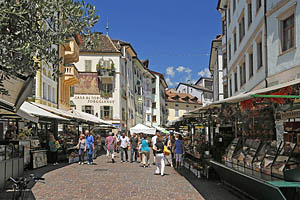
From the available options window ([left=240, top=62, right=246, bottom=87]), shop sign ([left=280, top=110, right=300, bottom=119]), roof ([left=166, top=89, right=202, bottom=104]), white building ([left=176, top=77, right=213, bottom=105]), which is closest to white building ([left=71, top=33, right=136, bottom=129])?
window ([left=240, top=62, right=246, bottom=87])

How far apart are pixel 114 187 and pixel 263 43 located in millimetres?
10136

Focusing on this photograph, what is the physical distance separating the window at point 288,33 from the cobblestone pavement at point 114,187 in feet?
22.1

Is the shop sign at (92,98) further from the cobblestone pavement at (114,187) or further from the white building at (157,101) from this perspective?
the cobblestone pavement at (114,187)

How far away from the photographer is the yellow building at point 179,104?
95.8m

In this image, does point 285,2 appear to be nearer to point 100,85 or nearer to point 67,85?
point 67,85

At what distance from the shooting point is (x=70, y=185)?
42.4 feet

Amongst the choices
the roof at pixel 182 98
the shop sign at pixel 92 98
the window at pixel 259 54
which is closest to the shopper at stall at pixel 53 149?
the window at pixel 259 54

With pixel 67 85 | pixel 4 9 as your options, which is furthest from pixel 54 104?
pixel 4 9

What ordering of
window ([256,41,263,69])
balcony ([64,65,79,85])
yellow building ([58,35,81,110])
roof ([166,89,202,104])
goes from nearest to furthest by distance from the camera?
window ([256,41,263,69])
yellow building ([58,35,81,110])
balcony ([64,65,79,85])
roof ([166,89,202,104])

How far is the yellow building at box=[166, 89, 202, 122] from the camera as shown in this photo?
95.8 metres

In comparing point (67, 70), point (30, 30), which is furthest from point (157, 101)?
point (30, 30)

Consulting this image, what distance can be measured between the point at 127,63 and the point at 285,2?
42045mm

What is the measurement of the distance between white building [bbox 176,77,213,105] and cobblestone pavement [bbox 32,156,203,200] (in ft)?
259

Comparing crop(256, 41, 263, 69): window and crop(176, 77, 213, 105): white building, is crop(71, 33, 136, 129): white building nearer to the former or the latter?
crop(256, 41, 263, 69): window
